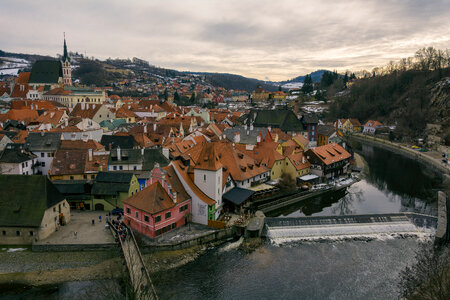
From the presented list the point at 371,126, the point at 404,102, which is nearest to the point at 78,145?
the point at 371,126

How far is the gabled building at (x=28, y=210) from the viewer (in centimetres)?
2577

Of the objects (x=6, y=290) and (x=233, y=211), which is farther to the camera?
(x=233, y=211)

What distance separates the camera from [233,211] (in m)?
33.7

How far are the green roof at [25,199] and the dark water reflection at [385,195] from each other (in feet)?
78.1

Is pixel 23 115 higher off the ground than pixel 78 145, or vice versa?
pixel 23 115

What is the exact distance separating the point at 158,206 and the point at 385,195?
111 feet

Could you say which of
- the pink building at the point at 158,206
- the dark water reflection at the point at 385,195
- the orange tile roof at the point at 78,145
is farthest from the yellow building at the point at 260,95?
the pink building at the point at 158,206

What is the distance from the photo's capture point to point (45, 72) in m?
104

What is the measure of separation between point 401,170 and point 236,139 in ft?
107

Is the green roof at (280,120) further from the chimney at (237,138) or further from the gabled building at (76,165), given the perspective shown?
the gabled building at (76,165)

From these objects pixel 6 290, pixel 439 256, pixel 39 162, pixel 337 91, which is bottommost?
pixel 6 290

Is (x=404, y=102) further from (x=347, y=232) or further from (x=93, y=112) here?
(x=93, y=112)

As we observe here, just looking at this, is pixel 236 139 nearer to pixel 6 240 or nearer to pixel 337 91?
pixel 6 240

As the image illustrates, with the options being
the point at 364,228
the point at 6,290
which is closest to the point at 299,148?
the point at 364,228
